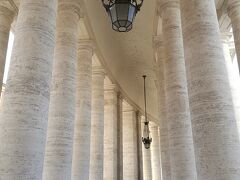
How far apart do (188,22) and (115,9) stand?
4.79m

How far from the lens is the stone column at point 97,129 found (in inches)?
1080

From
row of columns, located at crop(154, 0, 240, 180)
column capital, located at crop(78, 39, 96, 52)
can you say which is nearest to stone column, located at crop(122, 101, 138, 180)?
column capital, located at crop(78, 39, 96, 52)

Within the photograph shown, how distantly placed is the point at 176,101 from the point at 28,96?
1028cm

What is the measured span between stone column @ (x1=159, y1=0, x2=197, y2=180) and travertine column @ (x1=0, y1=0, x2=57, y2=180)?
898 cm

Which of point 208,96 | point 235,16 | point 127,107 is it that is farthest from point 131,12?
point 127,107

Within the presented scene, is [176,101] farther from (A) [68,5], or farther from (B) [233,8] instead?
(A) [68,5]

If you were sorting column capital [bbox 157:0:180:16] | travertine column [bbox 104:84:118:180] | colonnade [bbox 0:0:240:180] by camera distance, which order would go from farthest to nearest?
1. travertine column [bbox 104:84:118:180]
2. column capital [bbox 157:0:180:16]
3. colonnade [bbox 0:0:240:180]

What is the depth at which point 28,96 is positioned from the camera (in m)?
10.7

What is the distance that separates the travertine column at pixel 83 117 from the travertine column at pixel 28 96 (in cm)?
1197

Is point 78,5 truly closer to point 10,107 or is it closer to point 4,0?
point 4,0

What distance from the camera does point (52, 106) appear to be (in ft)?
58.4

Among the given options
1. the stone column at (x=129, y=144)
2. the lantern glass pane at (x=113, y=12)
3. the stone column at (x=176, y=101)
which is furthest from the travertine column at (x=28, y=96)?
the stone column at (x=129, y=144)

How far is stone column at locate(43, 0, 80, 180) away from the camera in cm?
1642

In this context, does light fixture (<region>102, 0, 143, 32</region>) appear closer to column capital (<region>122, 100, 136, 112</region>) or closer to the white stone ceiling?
the white stone ceiling
